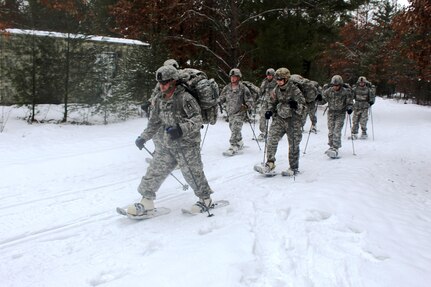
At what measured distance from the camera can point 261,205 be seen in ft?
20.2

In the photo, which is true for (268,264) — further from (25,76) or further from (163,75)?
(25,76)

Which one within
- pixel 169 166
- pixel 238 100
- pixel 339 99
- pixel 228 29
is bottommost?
pixel 169 166

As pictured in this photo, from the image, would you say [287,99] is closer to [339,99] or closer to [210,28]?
[339,99]

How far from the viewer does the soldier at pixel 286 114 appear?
7.85 meters

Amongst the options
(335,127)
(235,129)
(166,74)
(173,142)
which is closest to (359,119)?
(335,127)

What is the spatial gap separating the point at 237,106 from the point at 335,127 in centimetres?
279

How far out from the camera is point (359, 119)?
48.1ft

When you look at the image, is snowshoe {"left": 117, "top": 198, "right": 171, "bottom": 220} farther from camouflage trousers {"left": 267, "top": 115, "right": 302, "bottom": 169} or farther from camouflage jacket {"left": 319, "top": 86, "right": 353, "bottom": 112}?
camouflage jacket {"left": 319, "top": 86, "right": 353, "bottom": 112}

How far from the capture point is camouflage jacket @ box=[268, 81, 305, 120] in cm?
786

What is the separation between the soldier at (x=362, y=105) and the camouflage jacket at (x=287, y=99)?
7.41 m

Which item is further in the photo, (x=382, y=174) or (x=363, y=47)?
(x=363, y=47)

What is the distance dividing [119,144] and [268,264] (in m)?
8.53

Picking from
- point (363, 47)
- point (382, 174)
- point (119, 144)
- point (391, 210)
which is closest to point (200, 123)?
point (391, 210)

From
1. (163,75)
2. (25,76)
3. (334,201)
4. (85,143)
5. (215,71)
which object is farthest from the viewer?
(215,71)
